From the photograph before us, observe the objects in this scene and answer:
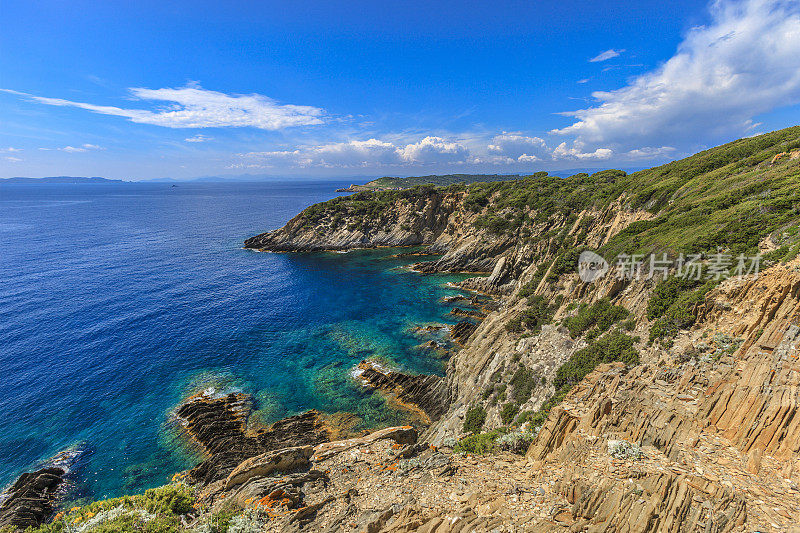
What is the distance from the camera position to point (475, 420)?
2503cm

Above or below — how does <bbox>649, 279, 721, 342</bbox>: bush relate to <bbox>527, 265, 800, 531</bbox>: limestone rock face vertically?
above

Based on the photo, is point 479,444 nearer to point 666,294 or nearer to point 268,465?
point 268,465

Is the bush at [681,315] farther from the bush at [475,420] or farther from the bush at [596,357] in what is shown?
the bush at [475,420]

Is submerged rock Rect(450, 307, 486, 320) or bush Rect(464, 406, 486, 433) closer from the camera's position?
bush Rect(464, 406, 486, 433)

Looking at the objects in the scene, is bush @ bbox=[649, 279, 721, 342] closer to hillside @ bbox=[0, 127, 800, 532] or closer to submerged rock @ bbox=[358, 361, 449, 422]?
hillside @ bbox=[0, 127, 800, 532]

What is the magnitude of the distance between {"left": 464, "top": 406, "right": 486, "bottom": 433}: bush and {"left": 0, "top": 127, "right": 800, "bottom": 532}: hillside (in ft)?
0.74

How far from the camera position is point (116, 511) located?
50.1ft

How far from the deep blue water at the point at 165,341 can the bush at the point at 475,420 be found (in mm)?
10714

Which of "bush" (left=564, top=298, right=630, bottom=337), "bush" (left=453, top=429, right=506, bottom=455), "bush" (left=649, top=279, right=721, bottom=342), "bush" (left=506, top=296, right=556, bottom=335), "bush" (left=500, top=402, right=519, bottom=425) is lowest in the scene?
"bush" (left=500, top=402, right=519, bottom=425)

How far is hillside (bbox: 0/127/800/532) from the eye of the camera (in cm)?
1182

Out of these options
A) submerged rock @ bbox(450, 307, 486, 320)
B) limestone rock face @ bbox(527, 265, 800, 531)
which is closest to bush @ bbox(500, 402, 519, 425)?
limestone rock face @ bbox(527, 265, 800, 531)

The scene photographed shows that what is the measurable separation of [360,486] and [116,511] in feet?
37.3

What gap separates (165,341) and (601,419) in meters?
54.0

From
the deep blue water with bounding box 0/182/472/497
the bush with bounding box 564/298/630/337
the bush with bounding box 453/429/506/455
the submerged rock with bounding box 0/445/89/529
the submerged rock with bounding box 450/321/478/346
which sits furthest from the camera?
the submerged rock with bounding box 450/321/478/346
